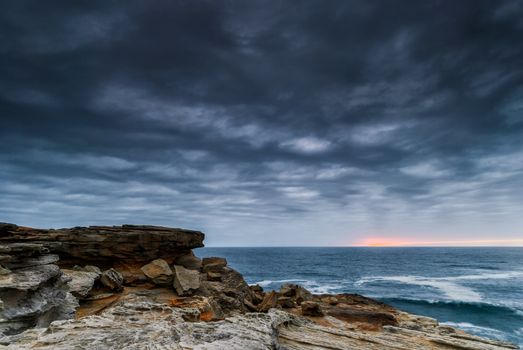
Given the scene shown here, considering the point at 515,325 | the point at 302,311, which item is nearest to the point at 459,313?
the point at 515,325

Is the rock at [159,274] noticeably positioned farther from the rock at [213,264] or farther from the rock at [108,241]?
the rock at [213,264]

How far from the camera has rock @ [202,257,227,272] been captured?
29234mm

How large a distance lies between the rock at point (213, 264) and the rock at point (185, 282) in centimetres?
471

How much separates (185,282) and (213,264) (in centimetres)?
681

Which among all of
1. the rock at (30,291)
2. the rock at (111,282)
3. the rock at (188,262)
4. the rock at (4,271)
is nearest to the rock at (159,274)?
the rock at (111,282)

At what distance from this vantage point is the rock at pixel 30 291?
13.0 metres

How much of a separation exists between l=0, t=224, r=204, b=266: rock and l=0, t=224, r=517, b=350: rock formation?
78 millimetres

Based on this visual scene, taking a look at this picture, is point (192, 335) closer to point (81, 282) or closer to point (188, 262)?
point (81, 282)

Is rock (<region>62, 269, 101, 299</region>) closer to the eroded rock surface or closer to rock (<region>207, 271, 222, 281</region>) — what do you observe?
the eroded rock surface

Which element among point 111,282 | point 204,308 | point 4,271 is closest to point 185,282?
point 111,282

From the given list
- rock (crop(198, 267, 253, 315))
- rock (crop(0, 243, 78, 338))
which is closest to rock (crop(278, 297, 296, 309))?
rock (crop(198, 267, 253, 315))

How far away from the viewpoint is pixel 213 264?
29.8 metres

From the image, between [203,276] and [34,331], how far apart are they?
17522 millimetres

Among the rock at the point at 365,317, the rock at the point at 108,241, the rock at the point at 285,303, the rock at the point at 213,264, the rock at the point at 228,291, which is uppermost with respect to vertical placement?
the rock at the point at 108,241
